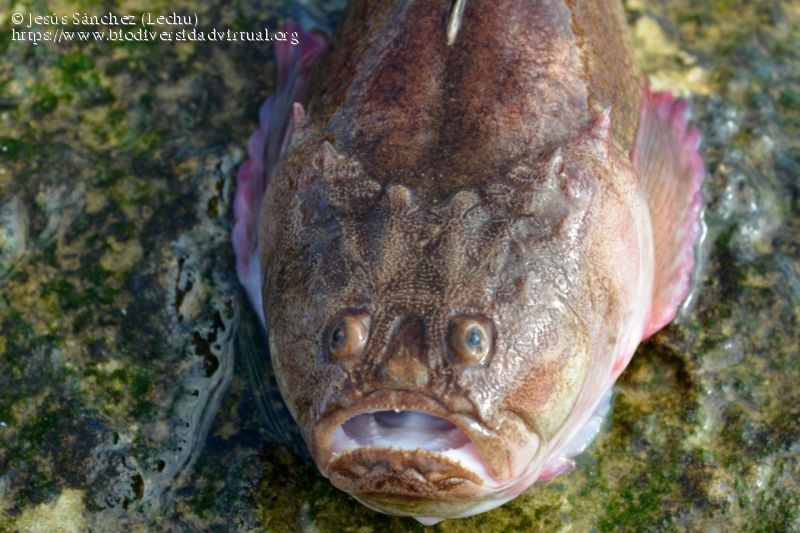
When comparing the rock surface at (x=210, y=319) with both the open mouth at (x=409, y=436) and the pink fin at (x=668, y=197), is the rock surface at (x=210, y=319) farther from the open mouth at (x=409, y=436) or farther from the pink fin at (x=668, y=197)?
the open mouth at (x=409, y=436)

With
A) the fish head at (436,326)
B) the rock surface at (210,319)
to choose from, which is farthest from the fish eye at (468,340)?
the rock surface at (210,319)

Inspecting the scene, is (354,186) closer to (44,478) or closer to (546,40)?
(546,40)

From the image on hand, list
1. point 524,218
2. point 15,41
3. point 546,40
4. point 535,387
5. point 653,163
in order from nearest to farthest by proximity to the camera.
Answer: point 535,387, point 524,218, point 546,40, point 653,163, point 15,41

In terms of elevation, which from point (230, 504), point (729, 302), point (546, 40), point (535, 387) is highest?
point (546, 40)

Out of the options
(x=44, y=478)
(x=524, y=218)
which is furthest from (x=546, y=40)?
(x=44, y=478)

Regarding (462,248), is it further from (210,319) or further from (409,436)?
(210,319)

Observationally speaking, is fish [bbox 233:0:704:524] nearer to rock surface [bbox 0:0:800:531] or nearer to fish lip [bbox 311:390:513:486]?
fish lip [bbox 311:390:513:486]

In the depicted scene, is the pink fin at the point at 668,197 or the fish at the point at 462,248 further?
the pink fin at the point at 668,197

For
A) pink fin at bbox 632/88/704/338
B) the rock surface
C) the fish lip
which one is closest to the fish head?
the fish lip
